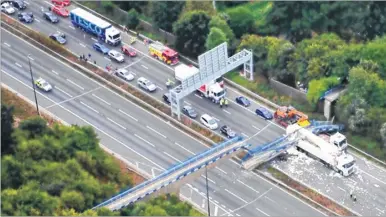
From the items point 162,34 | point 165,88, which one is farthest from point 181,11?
point 165,88

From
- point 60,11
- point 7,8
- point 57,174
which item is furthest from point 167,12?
point 57,174

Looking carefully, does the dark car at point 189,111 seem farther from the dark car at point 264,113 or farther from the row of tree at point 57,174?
the row of tree at point 57,174

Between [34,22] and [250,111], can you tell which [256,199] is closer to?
[250,111]

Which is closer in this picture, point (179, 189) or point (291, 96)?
point (179, 189)

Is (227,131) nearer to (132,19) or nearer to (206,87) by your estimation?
(206,87)

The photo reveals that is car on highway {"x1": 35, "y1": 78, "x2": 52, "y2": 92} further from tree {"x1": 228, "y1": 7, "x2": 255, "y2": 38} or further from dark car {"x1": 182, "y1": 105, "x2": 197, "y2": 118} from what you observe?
tree {"x1": 228, "y1": 7, "x2": 255, "y2": 38}

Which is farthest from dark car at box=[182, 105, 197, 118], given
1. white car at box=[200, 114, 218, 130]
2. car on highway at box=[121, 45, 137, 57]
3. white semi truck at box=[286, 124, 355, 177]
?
car on highway at box=[121, 45, 137, 57]

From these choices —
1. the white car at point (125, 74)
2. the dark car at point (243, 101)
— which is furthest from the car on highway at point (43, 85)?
the dark car at point (243, 101)
